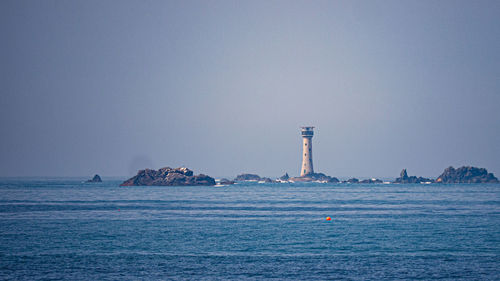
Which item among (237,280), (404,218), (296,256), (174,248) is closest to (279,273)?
(237,280)

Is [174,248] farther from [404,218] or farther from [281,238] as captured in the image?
[404,218]

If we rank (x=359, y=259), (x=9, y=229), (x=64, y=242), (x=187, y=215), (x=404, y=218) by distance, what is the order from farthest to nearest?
(x=187, y=215)
(x=404, y=218)
(x=9, y=229)
(x=64, y=242)
(x=359, y=259)

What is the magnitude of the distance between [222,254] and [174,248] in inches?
220

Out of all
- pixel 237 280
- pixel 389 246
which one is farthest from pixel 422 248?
pixel 237 280

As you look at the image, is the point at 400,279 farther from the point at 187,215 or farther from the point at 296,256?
the point at 187,215

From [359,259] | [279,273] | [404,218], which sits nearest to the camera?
[279,273]

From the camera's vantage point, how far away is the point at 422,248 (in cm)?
4978

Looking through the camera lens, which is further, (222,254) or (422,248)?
(422,248)

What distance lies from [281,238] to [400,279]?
21234mm

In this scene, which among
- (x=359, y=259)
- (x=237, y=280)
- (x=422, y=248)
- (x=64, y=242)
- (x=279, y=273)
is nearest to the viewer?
(x=237, y=280)

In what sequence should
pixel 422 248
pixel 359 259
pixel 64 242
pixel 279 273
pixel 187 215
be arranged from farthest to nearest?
pixel 187 215, pixel 64 242, pixel 422 248, pixel 359 259, pixel 279 273

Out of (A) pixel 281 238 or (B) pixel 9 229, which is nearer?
(A) pixel 281 238

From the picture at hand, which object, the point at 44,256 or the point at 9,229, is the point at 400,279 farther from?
the point at 9,229

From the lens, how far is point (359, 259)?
145 feet
